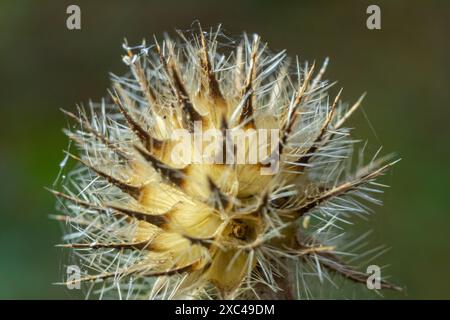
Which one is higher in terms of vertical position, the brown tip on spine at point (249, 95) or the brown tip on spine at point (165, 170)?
the brown tip on spine at point (249, 95)

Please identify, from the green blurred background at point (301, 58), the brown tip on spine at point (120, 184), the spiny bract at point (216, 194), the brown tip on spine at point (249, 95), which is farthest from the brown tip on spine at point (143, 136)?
the green blurred background at point (301, 58)

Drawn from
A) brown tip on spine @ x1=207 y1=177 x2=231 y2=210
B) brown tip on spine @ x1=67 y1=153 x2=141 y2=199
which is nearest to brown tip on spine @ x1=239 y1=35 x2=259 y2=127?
brown tip on spine @ x1=207 y1=177 x2=231 y2=210

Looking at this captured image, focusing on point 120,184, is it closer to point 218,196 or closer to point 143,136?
point 143,136

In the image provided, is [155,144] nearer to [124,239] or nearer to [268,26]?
[124,239]

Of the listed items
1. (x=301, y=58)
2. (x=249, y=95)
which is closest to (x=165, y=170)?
(x=249, y=95)

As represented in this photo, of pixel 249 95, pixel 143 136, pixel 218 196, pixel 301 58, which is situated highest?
pixel 301 58

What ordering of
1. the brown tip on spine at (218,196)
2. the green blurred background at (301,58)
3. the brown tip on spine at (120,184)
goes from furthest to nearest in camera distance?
1. the green blurred background at (301,58)
2. the brown tip on spine at (120,184)
3. the brown tip on spine at (218,196)

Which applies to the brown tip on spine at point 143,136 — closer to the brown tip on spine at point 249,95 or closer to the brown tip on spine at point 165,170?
the brown tip on spine at point 165,170
